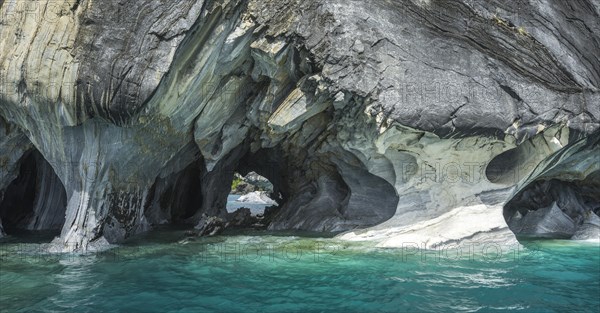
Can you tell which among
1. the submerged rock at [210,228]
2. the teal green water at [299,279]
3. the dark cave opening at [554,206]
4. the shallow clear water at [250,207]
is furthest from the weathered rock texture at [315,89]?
the shallow clear water at [250,207]

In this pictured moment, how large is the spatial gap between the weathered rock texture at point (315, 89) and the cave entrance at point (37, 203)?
2.32 metres

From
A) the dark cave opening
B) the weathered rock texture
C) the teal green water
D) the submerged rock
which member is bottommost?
the teal green water

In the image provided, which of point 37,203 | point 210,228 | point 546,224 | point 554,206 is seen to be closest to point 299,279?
point 210,228

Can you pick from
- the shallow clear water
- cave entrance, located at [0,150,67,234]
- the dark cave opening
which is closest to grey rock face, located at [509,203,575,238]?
the dark cave opening

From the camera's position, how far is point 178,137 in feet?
42.4

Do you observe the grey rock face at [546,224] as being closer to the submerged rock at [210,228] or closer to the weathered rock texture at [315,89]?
the weathered rock texture at [315,89]

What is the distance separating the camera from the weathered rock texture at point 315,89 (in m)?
10.4

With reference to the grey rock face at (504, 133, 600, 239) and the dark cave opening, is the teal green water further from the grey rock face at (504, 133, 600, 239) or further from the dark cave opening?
the dark cave opening

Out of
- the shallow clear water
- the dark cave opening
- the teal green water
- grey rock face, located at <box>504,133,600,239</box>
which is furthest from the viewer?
the shallow clear water

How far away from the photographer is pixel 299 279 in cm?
828

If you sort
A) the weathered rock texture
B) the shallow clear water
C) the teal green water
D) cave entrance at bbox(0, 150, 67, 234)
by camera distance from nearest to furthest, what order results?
the teal green water, the weathered rock texture, cave entrance at bbox(0, 150, 67, 234), the shallow clear water

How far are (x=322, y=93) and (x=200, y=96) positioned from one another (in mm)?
3220

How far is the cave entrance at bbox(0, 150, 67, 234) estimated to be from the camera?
15.3 meters

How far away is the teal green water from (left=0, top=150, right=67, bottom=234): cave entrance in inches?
148
